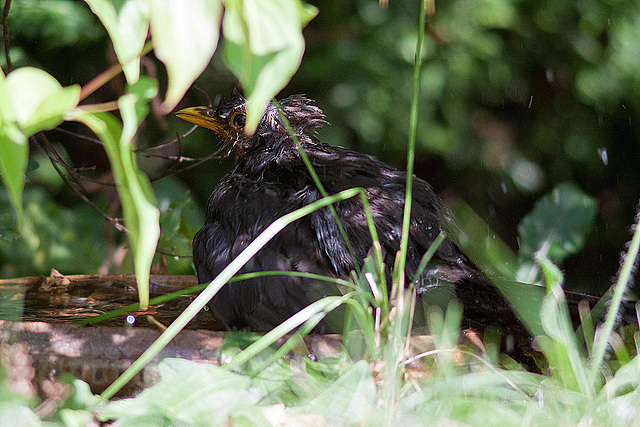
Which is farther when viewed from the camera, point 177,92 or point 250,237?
point 250,237

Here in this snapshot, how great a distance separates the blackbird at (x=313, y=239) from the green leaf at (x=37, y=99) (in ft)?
3.09

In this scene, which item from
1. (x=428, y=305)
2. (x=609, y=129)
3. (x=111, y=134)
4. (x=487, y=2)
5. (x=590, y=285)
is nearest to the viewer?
(x=111, y=134)

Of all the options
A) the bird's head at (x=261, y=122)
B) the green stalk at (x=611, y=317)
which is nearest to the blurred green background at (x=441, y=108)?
the bird's head at (x=261, y=122)

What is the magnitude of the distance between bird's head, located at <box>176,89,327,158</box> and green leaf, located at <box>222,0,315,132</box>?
5.11 ft

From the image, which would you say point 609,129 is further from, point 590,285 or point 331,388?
point 331,388

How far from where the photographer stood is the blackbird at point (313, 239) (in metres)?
1.72

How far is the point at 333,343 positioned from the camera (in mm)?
1354

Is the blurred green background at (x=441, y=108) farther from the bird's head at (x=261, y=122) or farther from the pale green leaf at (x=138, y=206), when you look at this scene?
the pale green leaf at (x=138, y=206)

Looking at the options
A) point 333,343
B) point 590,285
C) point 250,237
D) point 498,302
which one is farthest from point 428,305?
point 590,285

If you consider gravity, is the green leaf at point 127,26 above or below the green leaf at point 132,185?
above

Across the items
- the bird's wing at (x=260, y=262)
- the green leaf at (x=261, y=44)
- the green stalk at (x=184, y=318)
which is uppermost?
the green leaf at (x=261, y=44)

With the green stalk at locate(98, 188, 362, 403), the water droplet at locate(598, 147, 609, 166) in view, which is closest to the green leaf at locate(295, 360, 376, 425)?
the green stalk at locate(98, 188, 362, 403)

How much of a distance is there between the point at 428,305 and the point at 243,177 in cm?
88

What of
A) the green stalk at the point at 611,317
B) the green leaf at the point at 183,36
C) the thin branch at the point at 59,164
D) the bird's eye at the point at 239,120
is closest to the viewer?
the green leaf at the point at 183,36
